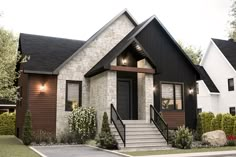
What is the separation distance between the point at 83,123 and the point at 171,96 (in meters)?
6.14

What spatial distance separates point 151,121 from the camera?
682 inches

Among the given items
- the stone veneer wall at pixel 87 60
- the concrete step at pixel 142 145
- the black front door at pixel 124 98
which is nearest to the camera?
the concrete step at pixel 142 145

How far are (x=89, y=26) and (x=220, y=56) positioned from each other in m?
44.4

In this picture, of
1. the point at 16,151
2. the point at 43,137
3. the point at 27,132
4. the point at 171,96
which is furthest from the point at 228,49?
the point at 16,151

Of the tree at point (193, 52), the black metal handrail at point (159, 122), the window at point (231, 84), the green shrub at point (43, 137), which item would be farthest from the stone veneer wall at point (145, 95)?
the tree at point (193, 52)

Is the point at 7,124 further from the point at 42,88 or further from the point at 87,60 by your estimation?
the point at 87,60

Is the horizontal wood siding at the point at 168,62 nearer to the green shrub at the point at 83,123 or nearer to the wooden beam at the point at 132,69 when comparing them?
the wooden beam at the point at 132,69

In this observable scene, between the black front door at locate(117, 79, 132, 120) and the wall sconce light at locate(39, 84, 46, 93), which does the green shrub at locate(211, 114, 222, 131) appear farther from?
the wall sconce light at locate(39, 84, 46, 93)

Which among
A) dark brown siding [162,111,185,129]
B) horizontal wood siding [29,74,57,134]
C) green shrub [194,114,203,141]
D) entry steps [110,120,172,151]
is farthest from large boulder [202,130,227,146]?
horizontal wood siding [29,74,57,134]

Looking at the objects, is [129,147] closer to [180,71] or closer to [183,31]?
[180,71]

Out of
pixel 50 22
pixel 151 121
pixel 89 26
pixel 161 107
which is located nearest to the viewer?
pixel 151 121

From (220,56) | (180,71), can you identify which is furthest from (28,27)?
(180,71)

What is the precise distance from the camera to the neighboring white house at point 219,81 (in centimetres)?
2788

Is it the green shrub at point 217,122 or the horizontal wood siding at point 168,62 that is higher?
the horizontal wood siding at point 168,62
